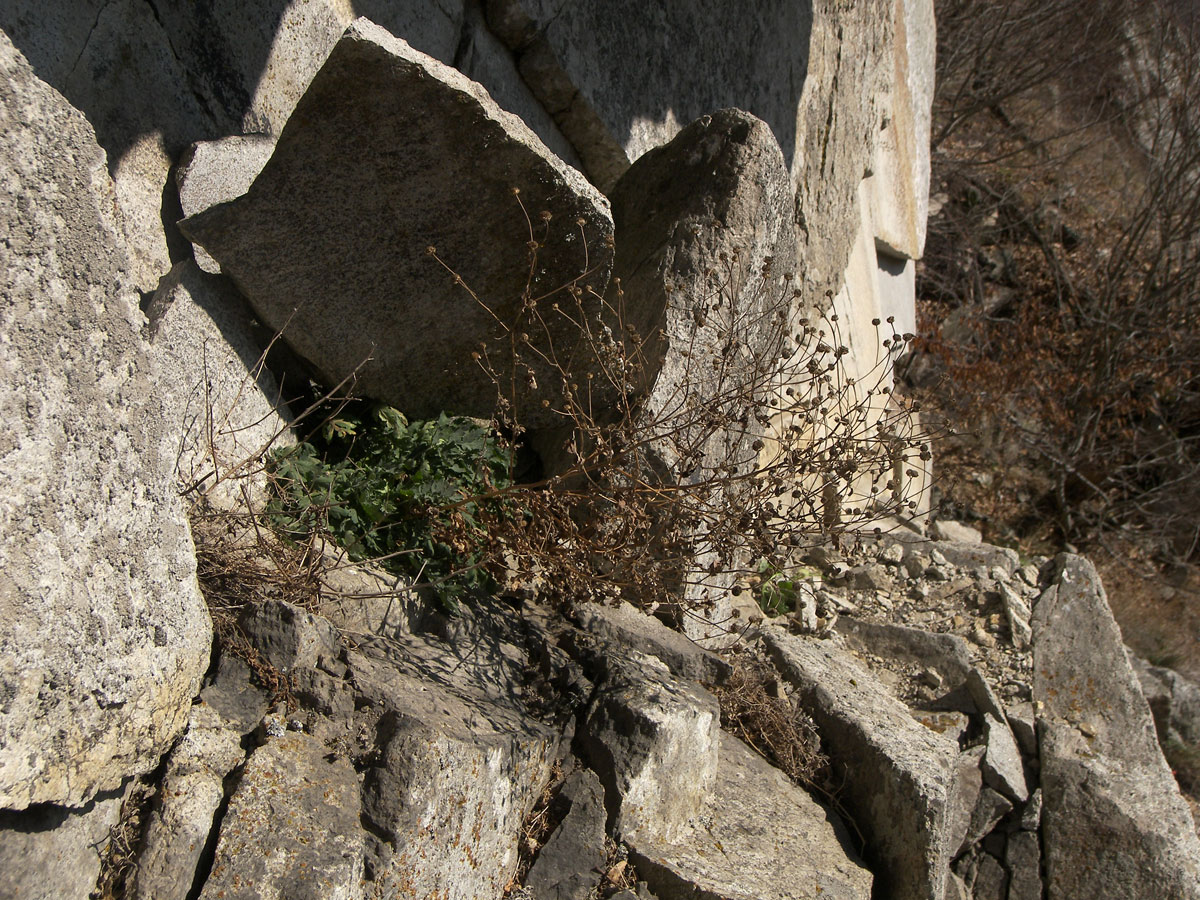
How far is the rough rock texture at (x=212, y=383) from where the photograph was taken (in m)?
2.53

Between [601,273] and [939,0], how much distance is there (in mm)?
7356

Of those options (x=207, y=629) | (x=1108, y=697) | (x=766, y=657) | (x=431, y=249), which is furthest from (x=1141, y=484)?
(x=207, y=629)

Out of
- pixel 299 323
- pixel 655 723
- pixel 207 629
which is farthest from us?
pixel 299 323

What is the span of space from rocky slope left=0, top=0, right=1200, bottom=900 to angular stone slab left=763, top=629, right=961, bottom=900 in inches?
0.4

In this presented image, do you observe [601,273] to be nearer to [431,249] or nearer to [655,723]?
[431,249]

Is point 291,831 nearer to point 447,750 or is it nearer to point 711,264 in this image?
point 447,750

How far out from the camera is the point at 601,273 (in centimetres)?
294

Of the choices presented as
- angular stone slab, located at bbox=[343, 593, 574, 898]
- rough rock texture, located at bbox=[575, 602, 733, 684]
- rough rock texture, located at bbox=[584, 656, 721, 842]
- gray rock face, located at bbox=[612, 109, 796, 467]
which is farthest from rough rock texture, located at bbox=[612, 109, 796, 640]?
angular stone slab, located at bbox=[343, 593, 574, 898]

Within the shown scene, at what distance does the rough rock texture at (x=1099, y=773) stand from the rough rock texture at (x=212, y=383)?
2720mm

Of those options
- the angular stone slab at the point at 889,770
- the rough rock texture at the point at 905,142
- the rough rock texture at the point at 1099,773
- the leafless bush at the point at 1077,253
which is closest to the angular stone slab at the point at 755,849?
the angular stone slab at the point at 889,770

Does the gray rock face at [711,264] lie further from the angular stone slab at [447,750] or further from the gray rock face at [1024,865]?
the gray rock face at [1024,865]

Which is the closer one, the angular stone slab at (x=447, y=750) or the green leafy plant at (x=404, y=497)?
the angular stone slab at (x=447, y=750)

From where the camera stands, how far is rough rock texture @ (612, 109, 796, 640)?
3062mm

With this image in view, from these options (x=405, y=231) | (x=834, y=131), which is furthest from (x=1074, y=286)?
(x=405, y=231)
